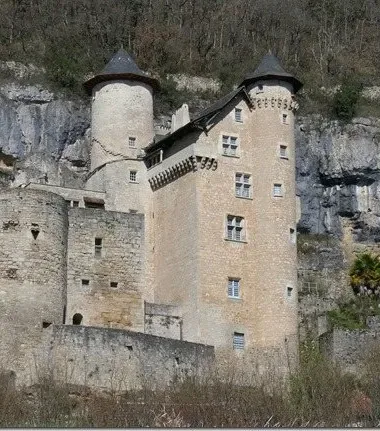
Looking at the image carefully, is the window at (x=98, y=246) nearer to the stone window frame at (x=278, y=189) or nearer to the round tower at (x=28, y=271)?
the round tower at (x=28, y=271)

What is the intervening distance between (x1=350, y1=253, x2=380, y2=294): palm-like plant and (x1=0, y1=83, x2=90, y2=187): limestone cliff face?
14.0m

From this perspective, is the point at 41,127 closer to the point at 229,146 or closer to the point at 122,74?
the point at 122,74

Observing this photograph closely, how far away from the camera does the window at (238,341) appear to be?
6176cm

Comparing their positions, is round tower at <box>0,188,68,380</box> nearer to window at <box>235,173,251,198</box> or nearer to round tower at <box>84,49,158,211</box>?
round tower at <box>84,49,158,211</box>

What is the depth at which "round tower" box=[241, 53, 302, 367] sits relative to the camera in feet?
204

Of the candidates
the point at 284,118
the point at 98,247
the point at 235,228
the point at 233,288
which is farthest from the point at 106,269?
the point at 284,118

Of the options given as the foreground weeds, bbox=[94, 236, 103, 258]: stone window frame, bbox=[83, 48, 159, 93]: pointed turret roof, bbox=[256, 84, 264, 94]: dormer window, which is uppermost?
bbox=[83, 48, 159, 93]: pointed turret roof

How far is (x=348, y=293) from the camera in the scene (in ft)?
237

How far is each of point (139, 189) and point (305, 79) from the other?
23.5 metres

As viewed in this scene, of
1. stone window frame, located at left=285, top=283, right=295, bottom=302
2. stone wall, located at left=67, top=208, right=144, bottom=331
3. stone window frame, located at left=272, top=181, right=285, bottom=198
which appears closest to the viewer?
stone wall, located at left=67, top=208, right=144, bottom=331

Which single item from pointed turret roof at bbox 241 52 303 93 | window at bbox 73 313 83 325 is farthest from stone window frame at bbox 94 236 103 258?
pointed turret roof at bbox 241 52 303 93

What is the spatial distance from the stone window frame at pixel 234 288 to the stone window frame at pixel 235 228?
1.65 meters

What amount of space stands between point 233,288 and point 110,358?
7870mm

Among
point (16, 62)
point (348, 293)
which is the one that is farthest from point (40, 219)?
point (16, 62)
